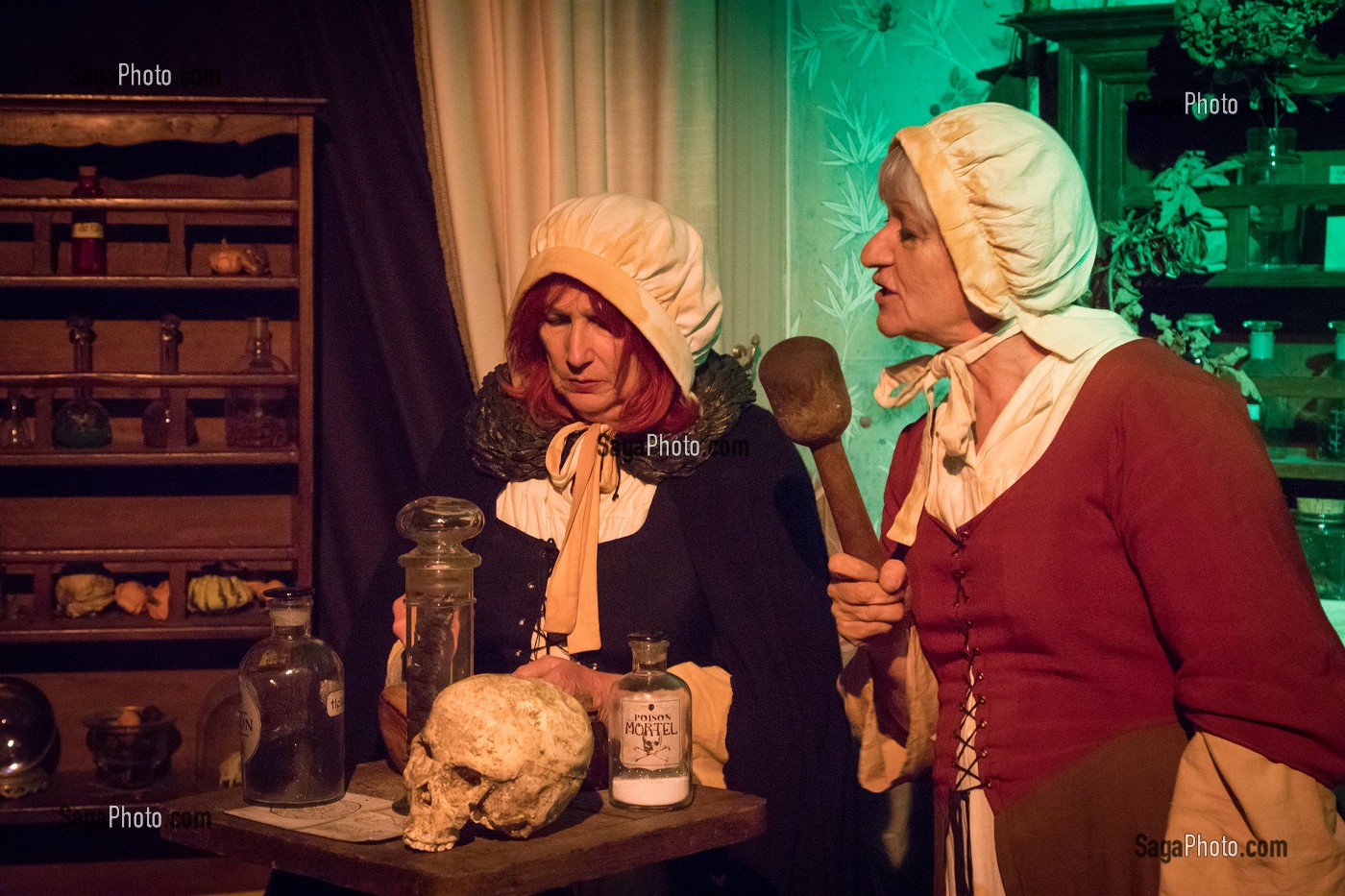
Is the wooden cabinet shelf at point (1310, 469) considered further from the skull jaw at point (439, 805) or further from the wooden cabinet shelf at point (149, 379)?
the wooden cabinet shelf at point (149, 379)

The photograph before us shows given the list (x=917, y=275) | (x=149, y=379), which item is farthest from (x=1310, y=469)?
(x=149, y=379)

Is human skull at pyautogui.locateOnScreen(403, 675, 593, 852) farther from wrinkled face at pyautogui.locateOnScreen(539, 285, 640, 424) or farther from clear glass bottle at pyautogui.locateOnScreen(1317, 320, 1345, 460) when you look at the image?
clear glass bottle at pyautogui.locateOnScreen(1317, 320, 1345, 460)

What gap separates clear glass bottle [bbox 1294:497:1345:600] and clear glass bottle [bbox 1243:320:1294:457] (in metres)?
0.14

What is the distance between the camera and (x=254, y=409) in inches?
124

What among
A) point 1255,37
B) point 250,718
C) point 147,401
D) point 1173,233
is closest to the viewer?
point 250,718

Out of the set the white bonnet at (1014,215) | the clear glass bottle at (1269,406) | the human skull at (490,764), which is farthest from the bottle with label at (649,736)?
the clear glass bottle at (1269,406)

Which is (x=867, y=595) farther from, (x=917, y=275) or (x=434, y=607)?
(x=434, y=607)

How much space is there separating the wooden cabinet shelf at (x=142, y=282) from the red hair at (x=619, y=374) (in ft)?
3.29

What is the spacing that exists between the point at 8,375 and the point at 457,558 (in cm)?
200

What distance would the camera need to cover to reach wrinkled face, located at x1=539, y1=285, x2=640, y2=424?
85.1 inches

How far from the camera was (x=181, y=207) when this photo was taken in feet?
10.0

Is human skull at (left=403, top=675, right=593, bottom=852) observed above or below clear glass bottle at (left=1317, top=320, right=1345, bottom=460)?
below

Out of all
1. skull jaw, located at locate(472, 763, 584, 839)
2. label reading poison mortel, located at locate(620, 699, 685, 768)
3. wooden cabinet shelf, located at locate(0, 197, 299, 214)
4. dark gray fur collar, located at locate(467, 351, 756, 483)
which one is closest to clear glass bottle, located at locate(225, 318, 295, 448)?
wooden cabinet shelf, located at locate(0, 197, 299, 214)

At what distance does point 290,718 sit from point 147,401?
6.58 ft
